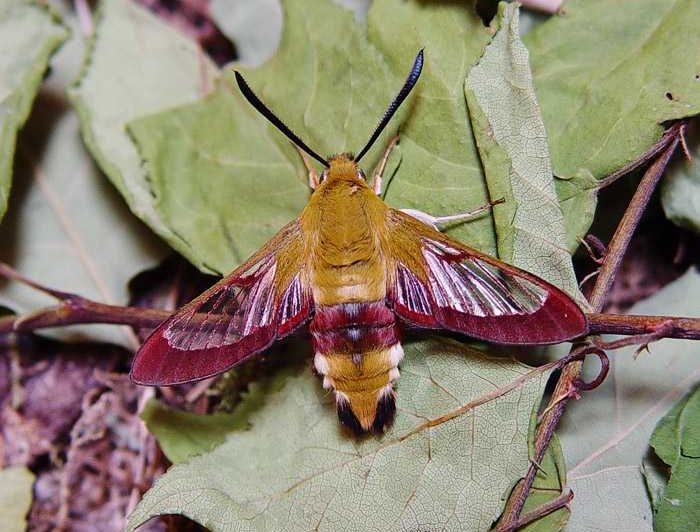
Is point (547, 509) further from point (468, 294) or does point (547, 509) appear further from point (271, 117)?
point (271, 117)

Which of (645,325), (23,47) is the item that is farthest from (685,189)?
(23,47)

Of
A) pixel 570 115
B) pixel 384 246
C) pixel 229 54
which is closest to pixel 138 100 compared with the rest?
pixel 229 54

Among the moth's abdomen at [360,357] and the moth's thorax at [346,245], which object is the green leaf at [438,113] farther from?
the moth's abdomen at [360,357]

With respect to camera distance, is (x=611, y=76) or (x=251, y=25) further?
(x=251, y=25)

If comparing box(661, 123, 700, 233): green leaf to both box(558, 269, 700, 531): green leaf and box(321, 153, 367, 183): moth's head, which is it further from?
box(321, 153, 367, 183): moth's head

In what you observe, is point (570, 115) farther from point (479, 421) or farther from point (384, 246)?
point (479, 421)
